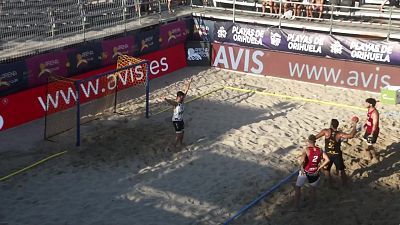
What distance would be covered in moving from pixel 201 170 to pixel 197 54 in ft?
32.9

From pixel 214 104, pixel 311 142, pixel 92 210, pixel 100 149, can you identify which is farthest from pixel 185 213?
pixel 214 104

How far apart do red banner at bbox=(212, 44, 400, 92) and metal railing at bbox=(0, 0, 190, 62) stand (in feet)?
10.1

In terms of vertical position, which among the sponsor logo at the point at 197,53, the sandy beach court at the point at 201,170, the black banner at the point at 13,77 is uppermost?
the black banner at the point at 13,77

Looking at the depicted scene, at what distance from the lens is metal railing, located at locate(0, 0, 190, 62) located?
683 inches

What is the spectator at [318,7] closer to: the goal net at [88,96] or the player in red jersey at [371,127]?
the goal net at [88,96]

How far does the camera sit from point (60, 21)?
61.2 ft

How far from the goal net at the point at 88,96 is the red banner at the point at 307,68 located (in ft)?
14.8

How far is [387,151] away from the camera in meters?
14.0

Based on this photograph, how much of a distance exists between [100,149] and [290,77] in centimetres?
891

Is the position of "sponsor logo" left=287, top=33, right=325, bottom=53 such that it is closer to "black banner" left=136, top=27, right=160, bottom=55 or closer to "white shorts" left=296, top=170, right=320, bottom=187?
"black banner" left=136, top=27, right=160, bottom=55

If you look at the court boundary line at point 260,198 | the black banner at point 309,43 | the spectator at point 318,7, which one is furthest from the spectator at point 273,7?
the court boundary line at point 260,198

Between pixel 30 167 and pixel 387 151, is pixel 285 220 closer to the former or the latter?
pixel 387 151

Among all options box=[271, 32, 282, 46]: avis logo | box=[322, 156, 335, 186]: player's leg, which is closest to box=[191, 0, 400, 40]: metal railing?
box=[271, 32, 282, 46]: avis logo

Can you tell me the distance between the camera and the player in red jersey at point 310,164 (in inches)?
424
